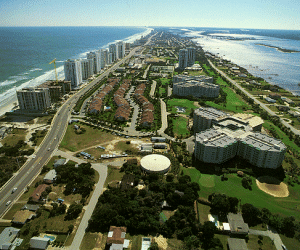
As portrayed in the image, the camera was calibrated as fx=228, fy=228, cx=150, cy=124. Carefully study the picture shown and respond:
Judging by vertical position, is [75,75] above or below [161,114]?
above

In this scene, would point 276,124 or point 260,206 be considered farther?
point 276,124

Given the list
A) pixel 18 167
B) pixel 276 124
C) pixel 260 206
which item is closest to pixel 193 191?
pixel 260 206

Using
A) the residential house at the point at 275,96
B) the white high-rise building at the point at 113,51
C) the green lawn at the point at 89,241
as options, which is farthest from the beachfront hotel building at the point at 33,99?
the white high-rise building at the point at 113,51

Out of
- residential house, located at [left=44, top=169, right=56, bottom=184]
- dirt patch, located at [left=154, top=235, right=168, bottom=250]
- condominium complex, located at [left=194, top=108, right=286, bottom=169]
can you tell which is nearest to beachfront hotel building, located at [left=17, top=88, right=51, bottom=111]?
residential house, located at [left=44, top=169, right=56, bottom=184]

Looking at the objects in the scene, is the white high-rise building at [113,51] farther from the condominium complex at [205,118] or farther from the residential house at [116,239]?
the residential house at [116,239]

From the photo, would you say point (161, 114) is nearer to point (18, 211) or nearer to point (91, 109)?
point (91, 109)

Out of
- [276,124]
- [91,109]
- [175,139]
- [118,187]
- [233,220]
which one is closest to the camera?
[233,220]

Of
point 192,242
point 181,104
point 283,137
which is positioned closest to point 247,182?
point 192,242
